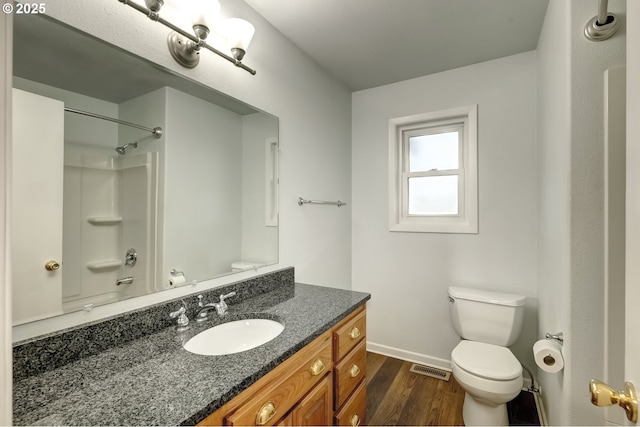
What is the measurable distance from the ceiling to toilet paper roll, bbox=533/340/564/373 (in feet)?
5.69

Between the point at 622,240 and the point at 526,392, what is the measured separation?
1.56m

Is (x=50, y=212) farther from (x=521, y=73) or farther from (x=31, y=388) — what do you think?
(x=521, y=73)

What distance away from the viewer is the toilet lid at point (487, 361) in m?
1.55

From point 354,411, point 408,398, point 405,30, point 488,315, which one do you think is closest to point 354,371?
point 354,411

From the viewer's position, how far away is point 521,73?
6.75 feet

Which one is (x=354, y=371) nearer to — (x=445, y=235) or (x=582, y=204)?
(x=582, y=204)

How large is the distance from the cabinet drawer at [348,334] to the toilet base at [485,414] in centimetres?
79

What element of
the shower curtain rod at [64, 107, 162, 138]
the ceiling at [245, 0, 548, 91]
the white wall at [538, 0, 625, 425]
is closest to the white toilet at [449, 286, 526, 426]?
the white wall at [538, 0, 625, 425]

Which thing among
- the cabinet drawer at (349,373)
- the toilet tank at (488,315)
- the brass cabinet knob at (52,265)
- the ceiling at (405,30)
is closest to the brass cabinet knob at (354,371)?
the cabinet drawer at (349,373)

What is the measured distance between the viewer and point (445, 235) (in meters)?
2.33

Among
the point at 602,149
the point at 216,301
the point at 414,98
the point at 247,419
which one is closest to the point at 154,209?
the point at 216,301

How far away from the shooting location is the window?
225 cm

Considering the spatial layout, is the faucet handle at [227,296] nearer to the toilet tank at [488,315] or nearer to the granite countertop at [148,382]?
the granite countertop at [148,382]

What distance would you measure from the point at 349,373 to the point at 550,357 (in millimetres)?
854
